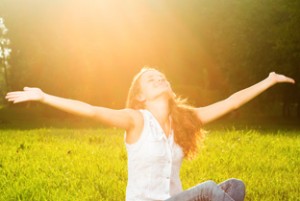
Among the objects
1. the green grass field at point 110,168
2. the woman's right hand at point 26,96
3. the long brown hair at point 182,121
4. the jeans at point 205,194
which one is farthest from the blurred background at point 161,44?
the woman's right hand at point 26,96

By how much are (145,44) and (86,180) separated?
2190 centimetres

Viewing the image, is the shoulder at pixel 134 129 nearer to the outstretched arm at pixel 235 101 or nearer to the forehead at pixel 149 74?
the forehead at pixel 149 74

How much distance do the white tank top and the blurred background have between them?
21027 mm

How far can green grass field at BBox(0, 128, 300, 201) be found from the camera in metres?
7.38

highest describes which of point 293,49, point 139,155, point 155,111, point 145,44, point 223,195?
point 145,44

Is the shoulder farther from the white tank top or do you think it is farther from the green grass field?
the green grass field

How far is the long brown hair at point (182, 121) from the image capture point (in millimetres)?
5148

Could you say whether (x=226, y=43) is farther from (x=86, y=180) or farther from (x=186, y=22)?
(x=86, y=180)

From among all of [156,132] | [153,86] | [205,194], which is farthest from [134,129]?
[205,194]

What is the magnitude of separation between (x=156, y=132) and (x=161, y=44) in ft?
83.6

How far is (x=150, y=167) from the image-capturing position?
4.73m

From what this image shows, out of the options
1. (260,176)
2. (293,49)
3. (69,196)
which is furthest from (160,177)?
(293,49)

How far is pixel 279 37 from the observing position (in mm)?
25250

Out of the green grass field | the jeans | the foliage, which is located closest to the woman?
the jeans
